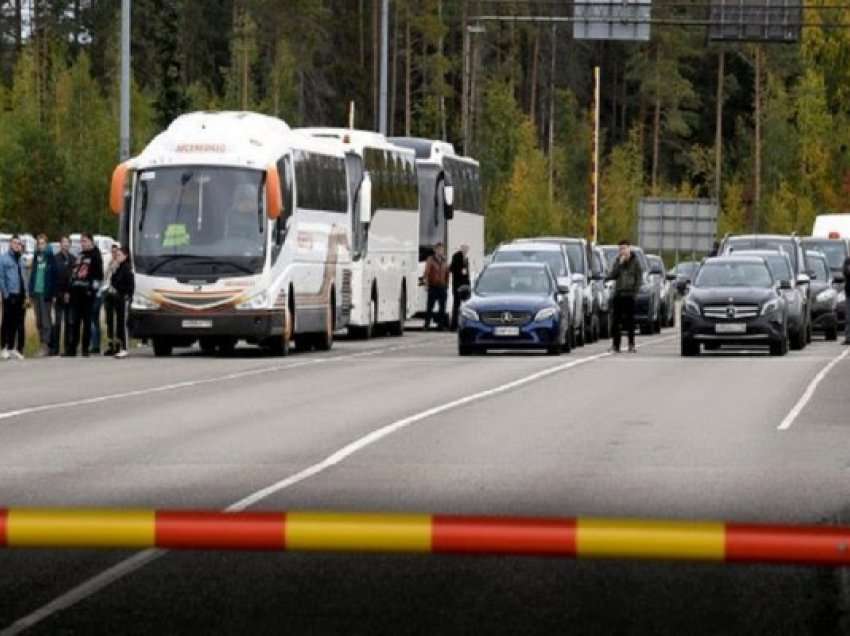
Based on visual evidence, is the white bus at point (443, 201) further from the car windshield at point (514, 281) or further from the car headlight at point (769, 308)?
the car headlight at point (769, 308)

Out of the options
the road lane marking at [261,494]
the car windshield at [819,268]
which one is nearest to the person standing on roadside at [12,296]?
the road lane marking at [261,494]

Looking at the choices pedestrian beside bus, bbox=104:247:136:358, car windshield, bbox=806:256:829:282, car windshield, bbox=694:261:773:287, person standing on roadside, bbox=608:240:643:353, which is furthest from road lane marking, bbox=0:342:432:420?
car windshield, bbox=806:256:829:282

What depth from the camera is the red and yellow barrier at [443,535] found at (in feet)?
31.8

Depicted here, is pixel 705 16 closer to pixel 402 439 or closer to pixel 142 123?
pixel 142 123

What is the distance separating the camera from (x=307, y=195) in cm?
4897

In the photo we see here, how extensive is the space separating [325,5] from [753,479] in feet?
396

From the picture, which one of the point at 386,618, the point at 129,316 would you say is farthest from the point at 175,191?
the point at 386,618

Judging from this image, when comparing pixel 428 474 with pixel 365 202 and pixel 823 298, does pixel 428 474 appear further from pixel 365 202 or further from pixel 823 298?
pixel 823 298

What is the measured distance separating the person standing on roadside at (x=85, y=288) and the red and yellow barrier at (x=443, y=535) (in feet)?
113

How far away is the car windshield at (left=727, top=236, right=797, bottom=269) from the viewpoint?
5362cm

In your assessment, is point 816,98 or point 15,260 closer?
point 15,260

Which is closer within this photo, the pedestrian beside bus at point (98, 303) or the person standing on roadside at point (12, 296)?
the person standing on roadside at point (12, 296)

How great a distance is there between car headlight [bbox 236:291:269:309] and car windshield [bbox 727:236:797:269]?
35.6 feet

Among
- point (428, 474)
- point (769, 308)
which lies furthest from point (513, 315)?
point (428, 474)
